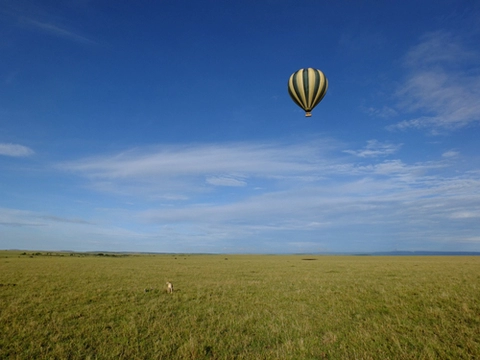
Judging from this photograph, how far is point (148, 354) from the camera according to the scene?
7.41m

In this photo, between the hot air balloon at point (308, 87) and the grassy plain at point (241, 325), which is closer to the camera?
the grassy plain at point (241, 325)

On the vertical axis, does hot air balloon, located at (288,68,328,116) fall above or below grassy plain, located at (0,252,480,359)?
above

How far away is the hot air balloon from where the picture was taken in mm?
19047

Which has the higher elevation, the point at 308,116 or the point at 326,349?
the point at 308,116

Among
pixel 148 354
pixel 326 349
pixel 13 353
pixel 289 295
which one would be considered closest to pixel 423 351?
pixel 326 349

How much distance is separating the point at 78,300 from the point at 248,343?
8.96 m

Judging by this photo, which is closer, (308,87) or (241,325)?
(241,325)

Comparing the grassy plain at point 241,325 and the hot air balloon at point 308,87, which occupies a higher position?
the hot air balloon at point 308,87

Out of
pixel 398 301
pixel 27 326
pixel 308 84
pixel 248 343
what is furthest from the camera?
pixel 308 84

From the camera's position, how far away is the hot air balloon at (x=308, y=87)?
62.5 feet

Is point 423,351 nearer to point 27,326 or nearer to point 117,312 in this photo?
point 117,312

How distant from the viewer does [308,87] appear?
19.1 metres

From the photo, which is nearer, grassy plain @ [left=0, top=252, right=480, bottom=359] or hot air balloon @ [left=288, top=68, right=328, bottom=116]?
grassy plain @ [left=0, top=252, right=480, bottom=359]

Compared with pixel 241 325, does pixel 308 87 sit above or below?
above
